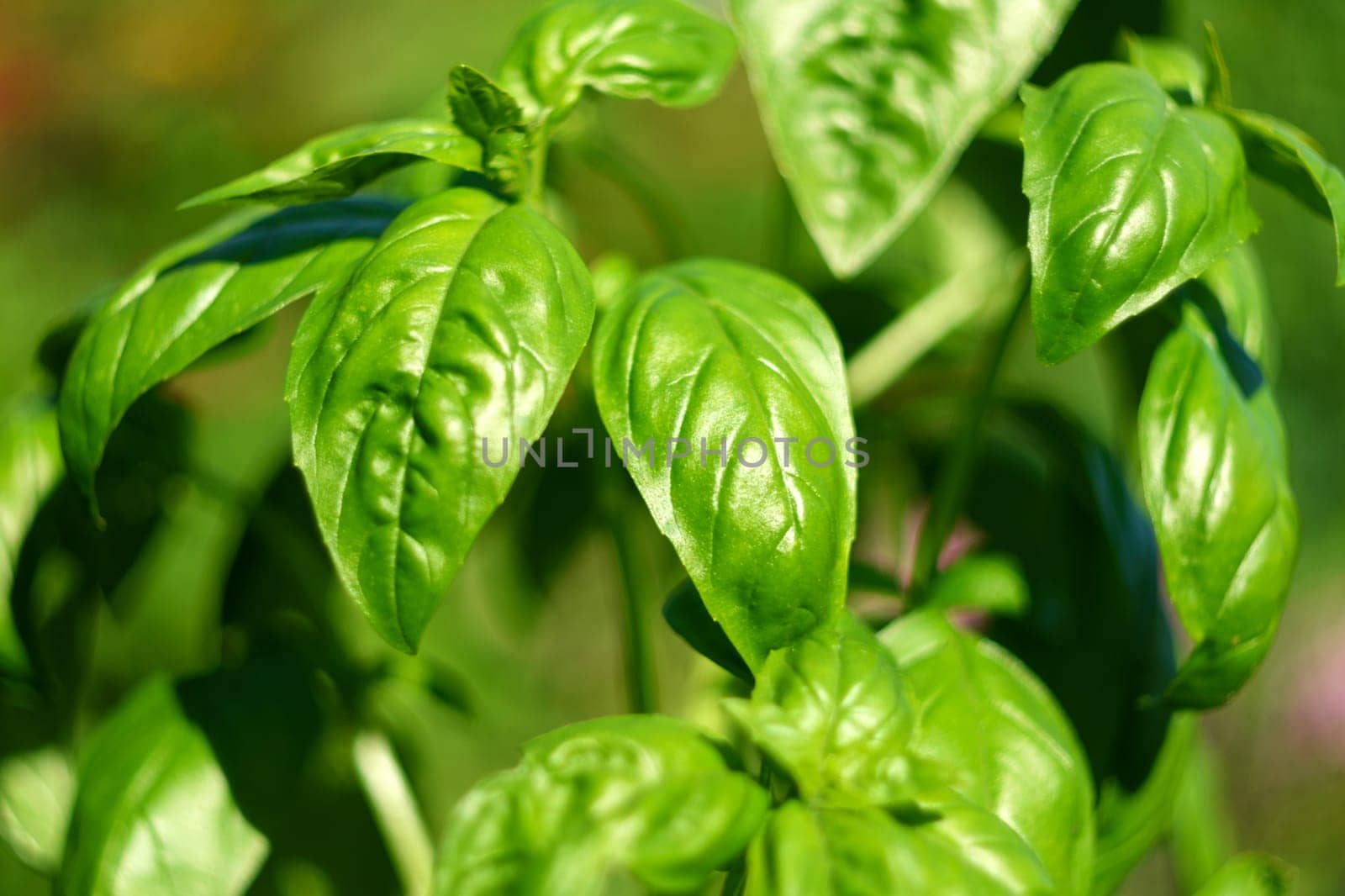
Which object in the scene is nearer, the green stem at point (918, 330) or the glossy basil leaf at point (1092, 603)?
the glossy basil leaf at point (1092, 603)

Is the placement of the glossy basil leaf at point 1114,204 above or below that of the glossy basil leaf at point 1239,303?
above

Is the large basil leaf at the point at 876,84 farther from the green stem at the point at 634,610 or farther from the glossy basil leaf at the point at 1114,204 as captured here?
the green stem at the point at 634,610

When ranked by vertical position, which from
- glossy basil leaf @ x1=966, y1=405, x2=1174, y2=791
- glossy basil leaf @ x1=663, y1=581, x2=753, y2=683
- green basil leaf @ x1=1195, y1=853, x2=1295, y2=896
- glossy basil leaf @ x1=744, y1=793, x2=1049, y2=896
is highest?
glossy basil leaf @ x1=663, y1=581, x2=753, y2=683

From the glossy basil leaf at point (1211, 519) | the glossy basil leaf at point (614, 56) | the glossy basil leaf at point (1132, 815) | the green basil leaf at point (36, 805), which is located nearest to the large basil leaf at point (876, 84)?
the glossy basil leaf at point (614, 56)

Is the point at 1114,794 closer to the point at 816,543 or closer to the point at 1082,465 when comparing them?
the point at 1082,465

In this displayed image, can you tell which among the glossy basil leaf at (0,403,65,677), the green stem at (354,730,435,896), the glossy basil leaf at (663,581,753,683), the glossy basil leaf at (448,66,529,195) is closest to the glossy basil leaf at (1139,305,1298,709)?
the glossy basil leaf at (663,581,753,683)

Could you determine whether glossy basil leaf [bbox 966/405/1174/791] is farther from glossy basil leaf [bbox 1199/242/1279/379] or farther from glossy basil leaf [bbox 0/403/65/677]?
glossy basil leaf [bbox 0/403/65/677]
